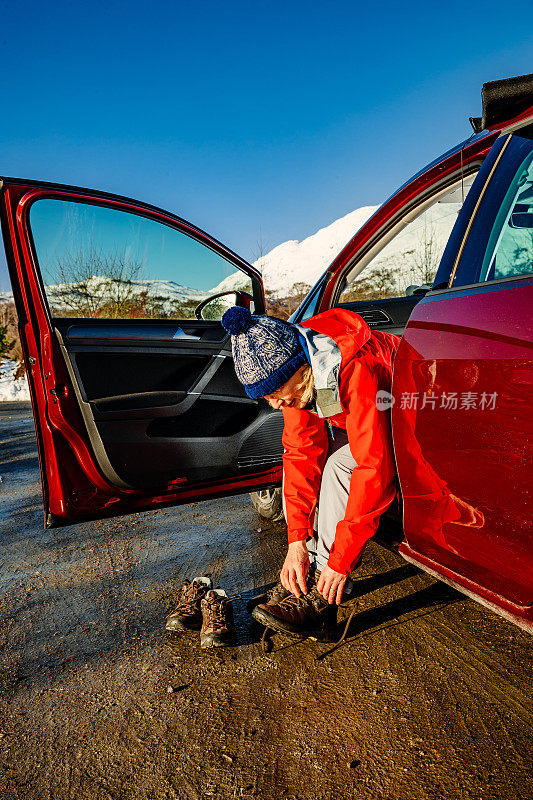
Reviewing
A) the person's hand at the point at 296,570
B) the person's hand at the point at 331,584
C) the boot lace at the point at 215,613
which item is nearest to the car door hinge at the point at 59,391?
the boot lace at the point at 215,613

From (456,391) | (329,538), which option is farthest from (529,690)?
(456,391)

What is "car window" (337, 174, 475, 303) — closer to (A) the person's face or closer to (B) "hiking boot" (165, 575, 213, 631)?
(A) the person's face

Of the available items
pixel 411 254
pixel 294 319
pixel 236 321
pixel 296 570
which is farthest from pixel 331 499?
pixel 411 254

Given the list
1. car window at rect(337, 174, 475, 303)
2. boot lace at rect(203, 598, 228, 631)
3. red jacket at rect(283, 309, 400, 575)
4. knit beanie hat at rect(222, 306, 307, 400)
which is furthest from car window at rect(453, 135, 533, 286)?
boot lace at rect(203, 598, 228, 631)

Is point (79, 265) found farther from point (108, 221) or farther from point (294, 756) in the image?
point (294, 756)

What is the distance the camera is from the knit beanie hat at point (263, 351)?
6.02 feet

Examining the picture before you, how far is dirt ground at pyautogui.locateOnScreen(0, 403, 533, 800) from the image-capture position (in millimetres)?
1463

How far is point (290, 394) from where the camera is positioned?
1.94m

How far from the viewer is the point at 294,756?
1539 mm

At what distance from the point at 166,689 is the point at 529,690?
126cm

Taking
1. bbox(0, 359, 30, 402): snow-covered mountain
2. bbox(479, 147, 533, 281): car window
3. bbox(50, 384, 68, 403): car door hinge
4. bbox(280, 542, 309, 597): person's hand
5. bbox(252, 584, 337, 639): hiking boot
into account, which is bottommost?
bbox(0, 359, 30, 402): snow-covered mountain

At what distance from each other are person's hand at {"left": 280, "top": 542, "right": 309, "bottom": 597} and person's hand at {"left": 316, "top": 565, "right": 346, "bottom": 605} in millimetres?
150

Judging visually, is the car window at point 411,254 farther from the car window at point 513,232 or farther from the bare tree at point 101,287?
the bare tree at point 101,287

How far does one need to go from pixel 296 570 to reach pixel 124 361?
1286 mm
